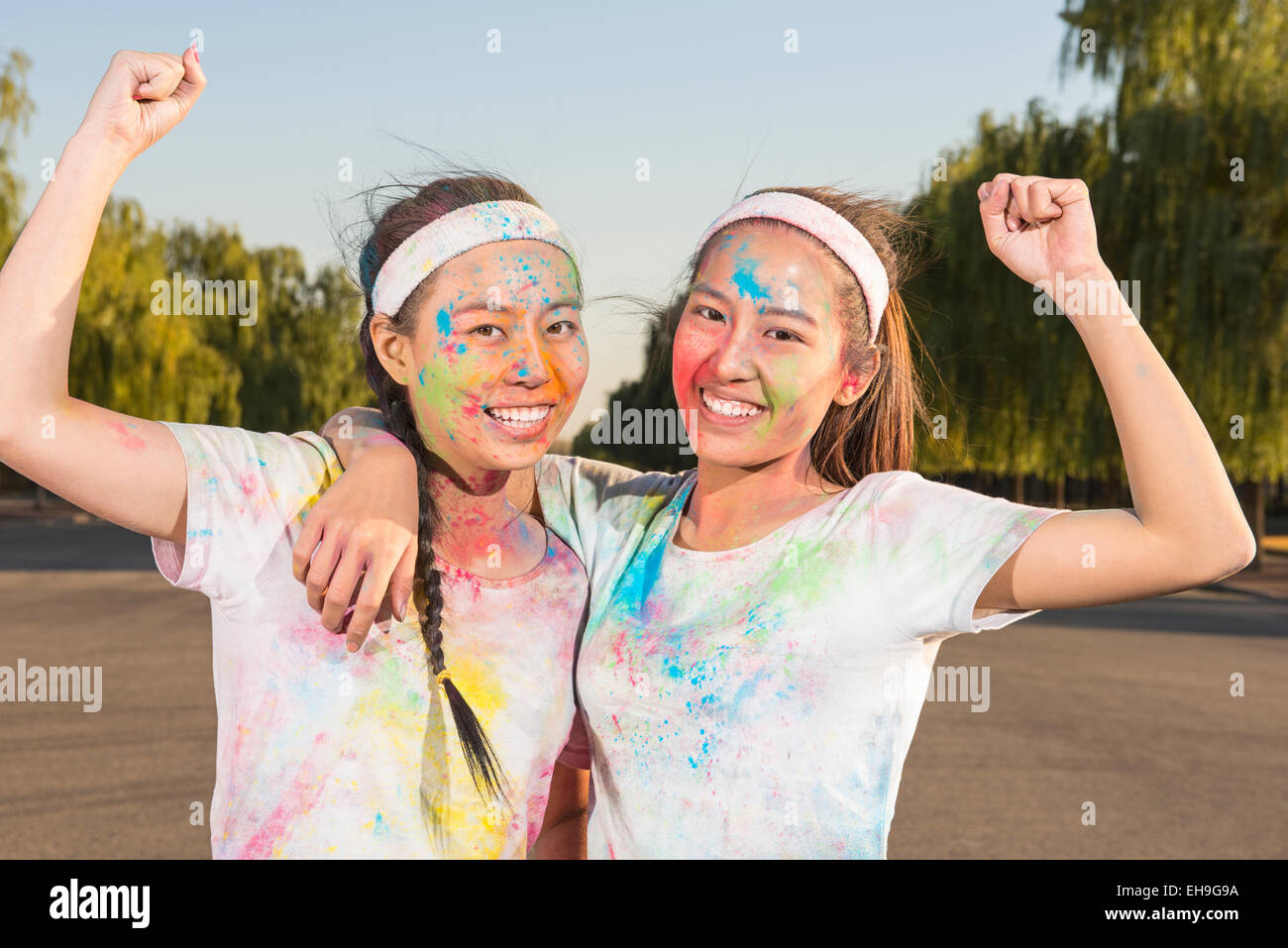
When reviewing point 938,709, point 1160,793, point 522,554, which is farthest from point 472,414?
point 938,709

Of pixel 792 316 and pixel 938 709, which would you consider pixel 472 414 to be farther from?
pixel 938 709

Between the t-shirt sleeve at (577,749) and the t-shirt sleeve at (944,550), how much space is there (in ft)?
2.12

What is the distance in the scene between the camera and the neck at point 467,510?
2.16m

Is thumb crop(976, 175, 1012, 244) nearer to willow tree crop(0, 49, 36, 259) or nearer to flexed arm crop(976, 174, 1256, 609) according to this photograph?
flexed arm crop(976, 174, 1256, 609)

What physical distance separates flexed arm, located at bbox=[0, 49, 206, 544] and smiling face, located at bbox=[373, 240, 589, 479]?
49 cm

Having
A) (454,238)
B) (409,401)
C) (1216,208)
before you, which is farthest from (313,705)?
(1216,208)

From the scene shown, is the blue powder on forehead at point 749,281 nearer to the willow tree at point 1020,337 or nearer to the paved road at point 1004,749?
the paved road at point 1004,749

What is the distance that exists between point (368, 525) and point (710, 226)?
37.1 inches

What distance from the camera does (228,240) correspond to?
101 feet

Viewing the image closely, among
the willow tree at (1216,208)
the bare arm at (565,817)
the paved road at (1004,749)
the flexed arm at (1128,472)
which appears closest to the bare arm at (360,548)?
the bare arm at (565,817)

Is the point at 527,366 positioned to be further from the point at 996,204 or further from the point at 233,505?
the point at 996,204

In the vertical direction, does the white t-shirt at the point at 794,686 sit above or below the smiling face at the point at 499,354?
below

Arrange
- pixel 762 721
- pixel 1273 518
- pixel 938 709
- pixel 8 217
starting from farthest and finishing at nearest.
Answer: pixel 1273 518
pixel 8 217
pixel 938 709
pixel 762 721
